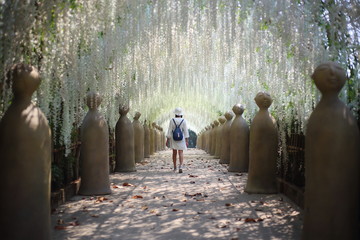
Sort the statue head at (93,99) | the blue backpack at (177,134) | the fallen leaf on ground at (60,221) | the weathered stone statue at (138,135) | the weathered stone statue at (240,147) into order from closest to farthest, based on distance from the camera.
Answer: the fallen leaf on ground at (60,221), the statue head at (93,99), the weathered stone statue at (240,147), the blue backpack at (177,134), the weathered stone statue at (138,135)

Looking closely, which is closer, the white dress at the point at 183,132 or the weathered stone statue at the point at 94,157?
the weathered stone statue at the point at 94,157

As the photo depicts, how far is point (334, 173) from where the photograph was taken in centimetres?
293

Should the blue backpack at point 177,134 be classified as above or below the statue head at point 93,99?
below

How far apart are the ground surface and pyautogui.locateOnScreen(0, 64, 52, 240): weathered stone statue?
0.62 meters

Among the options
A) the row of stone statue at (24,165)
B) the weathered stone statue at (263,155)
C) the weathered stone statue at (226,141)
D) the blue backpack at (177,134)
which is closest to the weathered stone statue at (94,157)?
the weathered stone statue at (263,155)

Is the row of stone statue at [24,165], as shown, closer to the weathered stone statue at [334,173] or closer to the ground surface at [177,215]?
the ground surface at [177,215]

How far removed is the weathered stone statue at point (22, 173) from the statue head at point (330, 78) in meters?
2.00

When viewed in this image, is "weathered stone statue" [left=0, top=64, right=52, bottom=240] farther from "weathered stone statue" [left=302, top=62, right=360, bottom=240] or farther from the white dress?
the white dress

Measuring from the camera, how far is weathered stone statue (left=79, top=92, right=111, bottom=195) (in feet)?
18.7

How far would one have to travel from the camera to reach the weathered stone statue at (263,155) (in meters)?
5.73

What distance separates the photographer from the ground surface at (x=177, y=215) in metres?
3.69

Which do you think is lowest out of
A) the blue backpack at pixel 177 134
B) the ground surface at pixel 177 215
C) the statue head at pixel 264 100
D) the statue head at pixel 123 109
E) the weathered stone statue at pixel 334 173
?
the ground surface at pixel 177 215

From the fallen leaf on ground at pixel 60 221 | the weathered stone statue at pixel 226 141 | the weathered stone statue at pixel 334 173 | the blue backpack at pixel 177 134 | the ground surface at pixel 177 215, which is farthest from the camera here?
the weathered stone statue at pixel 226 141

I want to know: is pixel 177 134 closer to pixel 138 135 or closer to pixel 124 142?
pixel 124 142
